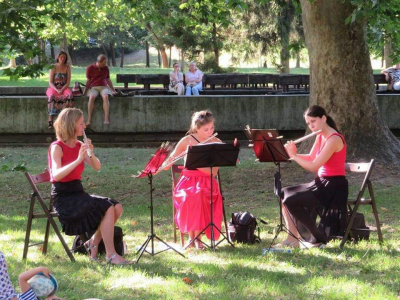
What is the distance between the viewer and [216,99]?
1736cm

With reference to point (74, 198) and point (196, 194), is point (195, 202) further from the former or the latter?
point (74, 198)

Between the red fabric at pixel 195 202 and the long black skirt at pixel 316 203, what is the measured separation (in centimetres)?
75

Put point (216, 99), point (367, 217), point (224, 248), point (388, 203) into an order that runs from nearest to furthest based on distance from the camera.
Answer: point (224, 248) → point (367, 217) → point (388, 203) → point (216, 99)

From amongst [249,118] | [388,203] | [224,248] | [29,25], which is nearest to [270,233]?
[224,248]

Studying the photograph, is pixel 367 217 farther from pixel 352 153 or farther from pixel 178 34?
pixel 178 34

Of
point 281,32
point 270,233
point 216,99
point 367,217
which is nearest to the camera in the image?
point 270,233

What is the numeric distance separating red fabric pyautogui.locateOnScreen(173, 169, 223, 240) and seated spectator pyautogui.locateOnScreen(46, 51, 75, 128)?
28.4 ft

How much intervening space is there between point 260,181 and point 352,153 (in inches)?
65.3

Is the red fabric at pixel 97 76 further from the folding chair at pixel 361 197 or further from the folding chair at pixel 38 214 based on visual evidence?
the folding chair at pixel 361 197

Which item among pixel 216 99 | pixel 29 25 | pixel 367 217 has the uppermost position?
pixel 29 25

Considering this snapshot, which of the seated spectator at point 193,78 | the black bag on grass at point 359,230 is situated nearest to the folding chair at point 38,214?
the black bag on grass at point 359,230

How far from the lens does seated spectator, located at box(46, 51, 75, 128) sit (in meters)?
16.8

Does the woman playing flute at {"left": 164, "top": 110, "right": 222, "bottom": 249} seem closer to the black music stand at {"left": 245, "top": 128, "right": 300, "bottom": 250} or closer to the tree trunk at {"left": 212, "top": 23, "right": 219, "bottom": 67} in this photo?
the black music stand at {"left": 245, "top": 128, "right": 300, "bottom": 250}

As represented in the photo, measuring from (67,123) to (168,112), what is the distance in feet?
A: 32.1
